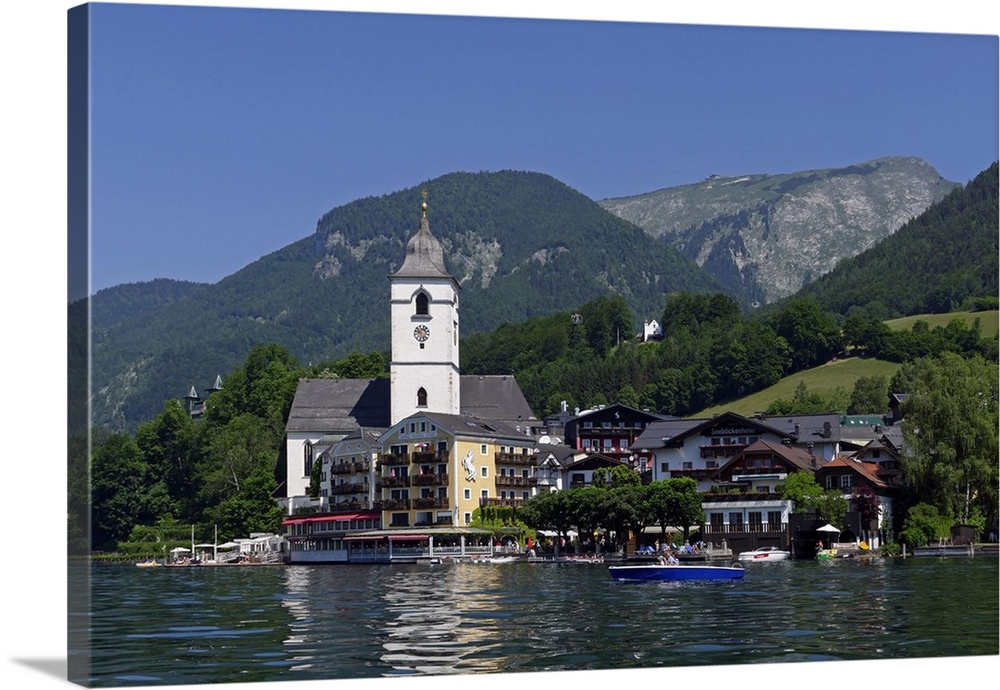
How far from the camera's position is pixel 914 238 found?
70.4 meters

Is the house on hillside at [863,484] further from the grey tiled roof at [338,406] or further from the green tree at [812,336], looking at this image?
the grey tiled roof at [338,406]

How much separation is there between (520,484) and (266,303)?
→ 303 feet

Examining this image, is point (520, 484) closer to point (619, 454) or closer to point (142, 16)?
point (619, 454)

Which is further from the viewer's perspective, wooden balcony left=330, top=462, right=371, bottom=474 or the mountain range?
the mountain range

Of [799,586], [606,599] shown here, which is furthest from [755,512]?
[606,599]

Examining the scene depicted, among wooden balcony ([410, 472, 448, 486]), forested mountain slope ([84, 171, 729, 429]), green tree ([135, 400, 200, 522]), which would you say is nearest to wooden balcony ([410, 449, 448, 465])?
wooden balcony ([410, 472, 448, 486])

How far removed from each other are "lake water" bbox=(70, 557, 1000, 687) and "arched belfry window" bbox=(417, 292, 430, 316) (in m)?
38.4

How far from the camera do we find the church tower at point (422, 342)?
8362cm

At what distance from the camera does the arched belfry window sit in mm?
83812

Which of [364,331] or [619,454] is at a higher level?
[364,331]

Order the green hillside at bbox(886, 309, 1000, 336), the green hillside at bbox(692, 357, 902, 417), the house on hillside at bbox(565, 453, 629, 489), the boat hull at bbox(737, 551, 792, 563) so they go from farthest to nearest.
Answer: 1. the green hillside at bbox(692, 357, 902, 417)
2. the house on hillside at bbox(565, 453, 629, 489)
3. the boat hull at bbox(737, 551, 792, 563)
4. the green hillside at bbox(886, 309, 1000, 336)

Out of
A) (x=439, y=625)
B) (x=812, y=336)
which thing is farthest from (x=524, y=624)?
(x=812, y=336)

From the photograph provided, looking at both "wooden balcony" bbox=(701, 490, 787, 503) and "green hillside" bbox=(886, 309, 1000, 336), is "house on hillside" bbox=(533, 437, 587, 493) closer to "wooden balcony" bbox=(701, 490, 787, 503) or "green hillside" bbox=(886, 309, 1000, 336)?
"green hillside" bbox=(886, 309, 1000, 336)

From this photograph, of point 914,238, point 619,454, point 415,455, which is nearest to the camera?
point 914,238
